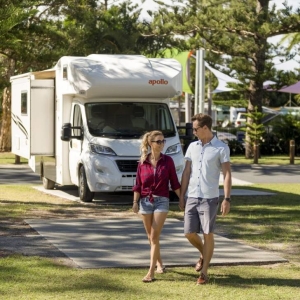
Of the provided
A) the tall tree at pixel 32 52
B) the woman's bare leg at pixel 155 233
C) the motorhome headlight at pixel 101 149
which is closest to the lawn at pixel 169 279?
the woman's bare leg at pixel 155 233

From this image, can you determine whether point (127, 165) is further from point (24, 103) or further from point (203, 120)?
point (203, 120)

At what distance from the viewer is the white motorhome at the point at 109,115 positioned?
54.1 ft

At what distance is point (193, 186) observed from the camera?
8812 mm

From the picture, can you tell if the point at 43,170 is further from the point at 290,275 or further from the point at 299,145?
the point at 299,145

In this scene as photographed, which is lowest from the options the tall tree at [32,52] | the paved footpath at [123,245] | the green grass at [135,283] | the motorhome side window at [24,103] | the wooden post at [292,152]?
the green grass at [135,283]

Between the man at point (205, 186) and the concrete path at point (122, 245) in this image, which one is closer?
the man at point (205, 186)

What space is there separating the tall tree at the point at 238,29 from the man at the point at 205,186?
83.5 feet

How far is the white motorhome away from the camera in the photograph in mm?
16500

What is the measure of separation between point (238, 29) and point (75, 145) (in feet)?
60.5

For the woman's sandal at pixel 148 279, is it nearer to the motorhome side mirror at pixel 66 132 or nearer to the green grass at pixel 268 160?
the motorhome side mirror at pixel 66 132

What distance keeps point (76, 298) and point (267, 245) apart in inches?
169

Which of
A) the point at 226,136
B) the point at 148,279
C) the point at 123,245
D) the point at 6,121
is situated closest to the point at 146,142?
the point at 148,279

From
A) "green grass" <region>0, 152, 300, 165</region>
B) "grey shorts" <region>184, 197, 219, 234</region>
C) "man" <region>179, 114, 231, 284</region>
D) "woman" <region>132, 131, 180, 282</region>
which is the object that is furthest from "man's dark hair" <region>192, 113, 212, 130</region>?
"green grass" <region>0, 152, 300, 165</region>

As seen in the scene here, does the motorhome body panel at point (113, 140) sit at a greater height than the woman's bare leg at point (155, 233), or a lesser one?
greater
